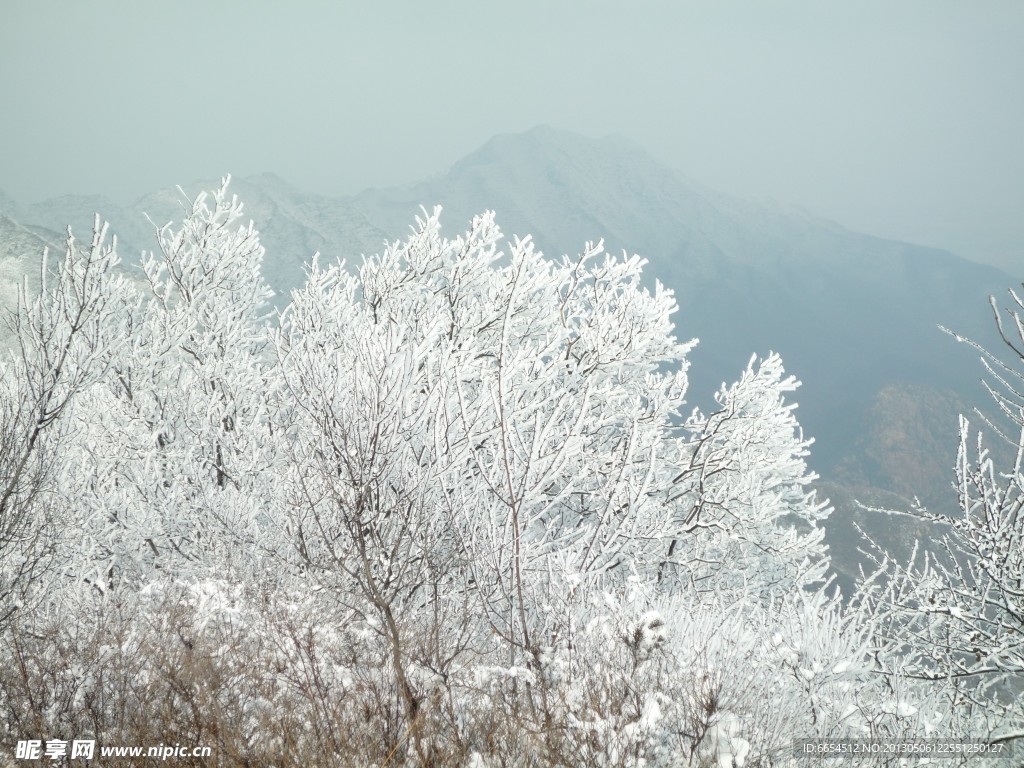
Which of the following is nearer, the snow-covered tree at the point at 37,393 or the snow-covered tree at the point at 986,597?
the snow-covered tree at the point at 986,597

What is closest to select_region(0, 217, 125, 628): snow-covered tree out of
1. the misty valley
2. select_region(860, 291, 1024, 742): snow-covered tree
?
the misty valley

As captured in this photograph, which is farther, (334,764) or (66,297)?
(66,297)

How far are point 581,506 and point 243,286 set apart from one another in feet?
25.4

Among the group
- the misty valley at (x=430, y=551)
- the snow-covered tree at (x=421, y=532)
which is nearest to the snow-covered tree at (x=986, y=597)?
the misty valley at (x=430, y=551)

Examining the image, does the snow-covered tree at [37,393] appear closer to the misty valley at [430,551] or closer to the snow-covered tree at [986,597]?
the misty valley at [430,551]

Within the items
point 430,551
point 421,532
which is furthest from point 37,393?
point 430,551

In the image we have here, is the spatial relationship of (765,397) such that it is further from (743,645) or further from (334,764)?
(334,764)

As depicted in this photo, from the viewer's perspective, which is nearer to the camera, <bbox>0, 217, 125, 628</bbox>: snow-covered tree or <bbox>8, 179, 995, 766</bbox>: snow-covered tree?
<bbox>8, 179, 995, 766</bbox>: snow-covered tree

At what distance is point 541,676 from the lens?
3.87m

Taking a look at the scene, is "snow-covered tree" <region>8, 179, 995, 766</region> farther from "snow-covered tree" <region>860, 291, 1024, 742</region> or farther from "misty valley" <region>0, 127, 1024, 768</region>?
"snow-covered tree" <region>860, 291, 1024, 742</region>

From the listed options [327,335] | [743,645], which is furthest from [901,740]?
[327,335]

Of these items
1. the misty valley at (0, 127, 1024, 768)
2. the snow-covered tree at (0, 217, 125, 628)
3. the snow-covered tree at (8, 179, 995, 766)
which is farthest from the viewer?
the snow-covered tree at (0, 217, 125, 628)

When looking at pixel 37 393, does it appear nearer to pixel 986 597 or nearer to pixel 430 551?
pixel 430 551

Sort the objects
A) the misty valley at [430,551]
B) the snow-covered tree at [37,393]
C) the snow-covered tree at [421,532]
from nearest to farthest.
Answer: the misty valley at [430,551], the snow-covered tree at [421,532], the snow-covered tree at [37,393]
